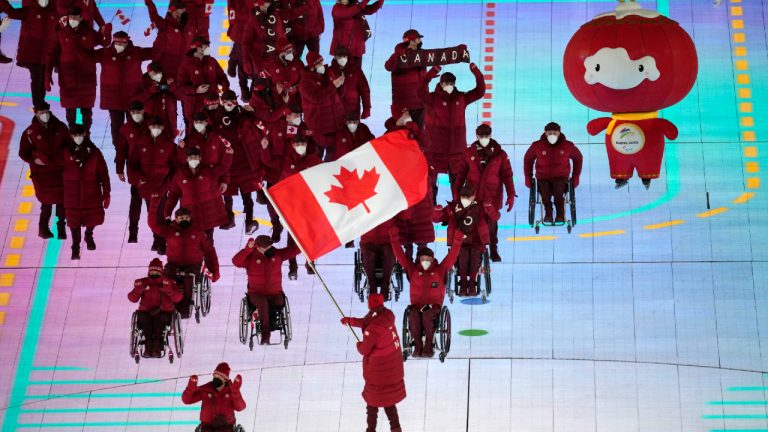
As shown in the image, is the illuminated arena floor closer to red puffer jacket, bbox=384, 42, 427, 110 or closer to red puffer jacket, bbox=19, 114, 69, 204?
red puffer jacket, bbox=19, 114, 69, 204

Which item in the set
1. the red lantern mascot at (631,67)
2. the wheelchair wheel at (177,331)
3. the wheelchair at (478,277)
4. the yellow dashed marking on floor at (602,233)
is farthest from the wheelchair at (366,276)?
the yellow dashed marking on floor at (602,233)

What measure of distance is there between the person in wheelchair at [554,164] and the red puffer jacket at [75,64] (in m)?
5.86

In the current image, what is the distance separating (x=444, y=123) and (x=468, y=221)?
6.69ft

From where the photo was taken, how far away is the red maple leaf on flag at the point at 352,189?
2188 cm

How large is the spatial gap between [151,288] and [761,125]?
31.0 feet

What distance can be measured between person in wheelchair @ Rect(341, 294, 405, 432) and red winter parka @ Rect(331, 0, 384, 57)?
18.6ft

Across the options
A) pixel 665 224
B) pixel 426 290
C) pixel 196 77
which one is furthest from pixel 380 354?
pixel 665 224

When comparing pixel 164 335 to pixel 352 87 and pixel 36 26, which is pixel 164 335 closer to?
pixel 352 87

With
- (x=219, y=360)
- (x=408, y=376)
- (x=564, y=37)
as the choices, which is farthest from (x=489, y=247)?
(x=564, y=37)

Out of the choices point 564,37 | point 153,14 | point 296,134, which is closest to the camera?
point 296,134

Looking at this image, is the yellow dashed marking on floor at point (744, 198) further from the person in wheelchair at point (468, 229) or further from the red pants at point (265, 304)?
the red pants at point (265, 304)

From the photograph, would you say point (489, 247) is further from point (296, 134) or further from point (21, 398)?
point (21, 398)

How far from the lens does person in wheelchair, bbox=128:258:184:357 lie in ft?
73.0

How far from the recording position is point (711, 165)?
2669cm
